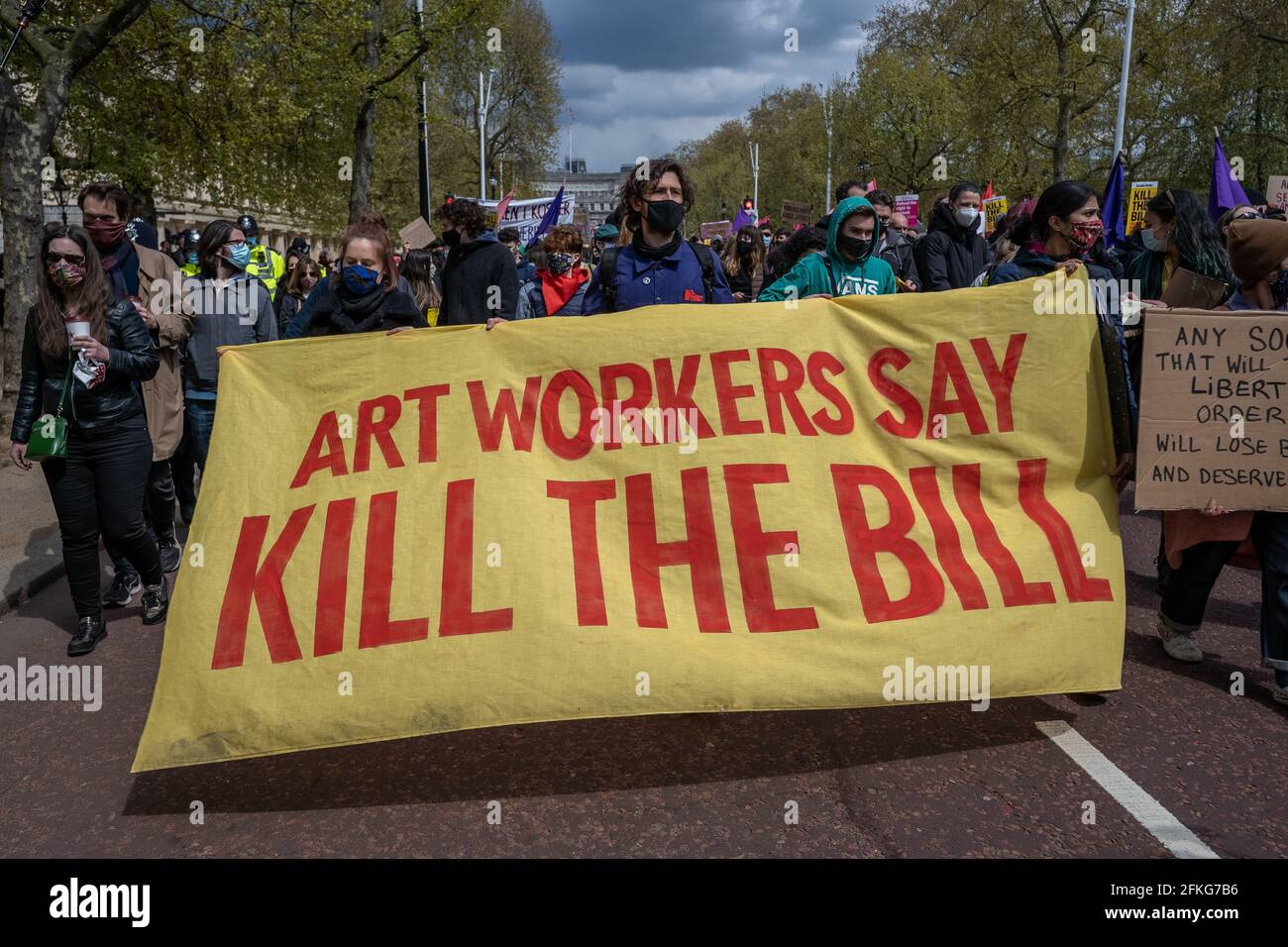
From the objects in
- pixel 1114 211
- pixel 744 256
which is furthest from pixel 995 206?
pixel 1114 211

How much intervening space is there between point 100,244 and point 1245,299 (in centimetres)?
567

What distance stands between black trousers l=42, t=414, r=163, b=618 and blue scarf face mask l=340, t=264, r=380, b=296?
1.36 m

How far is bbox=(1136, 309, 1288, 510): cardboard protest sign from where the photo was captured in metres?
3.74

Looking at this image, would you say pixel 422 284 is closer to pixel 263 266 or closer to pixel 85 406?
pixel 263 266

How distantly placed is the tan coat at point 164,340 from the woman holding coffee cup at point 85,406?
660 millimetres

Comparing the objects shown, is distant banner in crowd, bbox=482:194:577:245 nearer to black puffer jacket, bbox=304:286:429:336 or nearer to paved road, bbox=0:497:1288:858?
black puffer jacket, bbox=304:286:429:336

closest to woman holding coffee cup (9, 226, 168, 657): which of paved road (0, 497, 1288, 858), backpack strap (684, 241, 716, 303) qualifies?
paved road (0, 497, 1288, 858)

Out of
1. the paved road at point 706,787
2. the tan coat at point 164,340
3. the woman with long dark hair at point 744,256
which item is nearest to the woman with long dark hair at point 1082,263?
the paved road at point 706,787

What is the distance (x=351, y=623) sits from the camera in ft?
10.7

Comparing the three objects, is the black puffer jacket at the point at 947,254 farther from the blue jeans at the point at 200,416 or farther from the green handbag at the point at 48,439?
the green handbag at the point at 48,439

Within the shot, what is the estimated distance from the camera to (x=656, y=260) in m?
4.59
